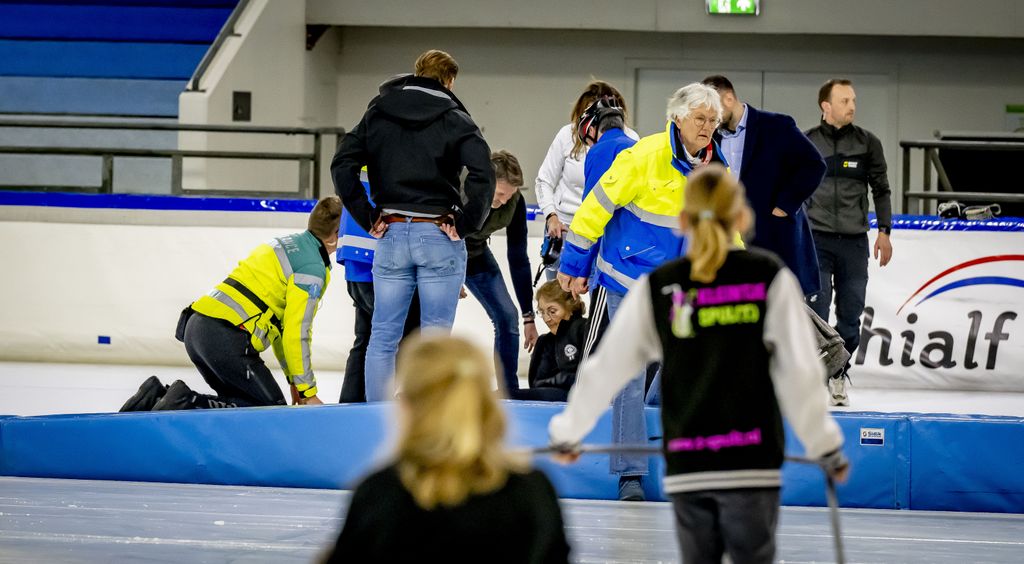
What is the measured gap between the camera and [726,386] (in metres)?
2.70

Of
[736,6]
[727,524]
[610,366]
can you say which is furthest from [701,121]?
[736,6]

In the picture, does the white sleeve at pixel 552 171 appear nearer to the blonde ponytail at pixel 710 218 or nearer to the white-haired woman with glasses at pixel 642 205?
the white-haired woman with glasses at pixel 642 205

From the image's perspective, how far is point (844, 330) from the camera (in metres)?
6.81

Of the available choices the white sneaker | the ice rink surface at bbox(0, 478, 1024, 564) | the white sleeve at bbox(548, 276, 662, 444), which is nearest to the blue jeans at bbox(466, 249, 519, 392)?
the ice rink surface at bbox(0, 478, 1024, 564)

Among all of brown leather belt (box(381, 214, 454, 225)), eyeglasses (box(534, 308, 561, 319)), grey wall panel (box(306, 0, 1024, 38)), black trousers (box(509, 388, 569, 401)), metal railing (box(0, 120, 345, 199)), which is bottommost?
black trousers (box(509, 388, 569, 401))

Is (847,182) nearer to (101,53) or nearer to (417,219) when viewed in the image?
(417,219)

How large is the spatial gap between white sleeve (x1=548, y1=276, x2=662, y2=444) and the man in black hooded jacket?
2.64 metres

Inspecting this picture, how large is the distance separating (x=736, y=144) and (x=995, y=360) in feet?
10.3

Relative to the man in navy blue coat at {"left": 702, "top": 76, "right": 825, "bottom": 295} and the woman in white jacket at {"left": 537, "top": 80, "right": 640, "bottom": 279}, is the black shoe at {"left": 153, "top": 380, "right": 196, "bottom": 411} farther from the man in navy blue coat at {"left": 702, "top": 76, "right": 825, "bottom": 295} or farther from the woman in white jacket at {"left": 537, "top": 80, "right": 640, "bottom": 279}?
the man in navy blue coat at {"left": 702, "top": 76, "right": 825, "bottom": 295}

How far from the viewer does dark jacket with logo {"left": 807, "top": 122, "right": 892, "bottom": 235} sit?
6844 mm

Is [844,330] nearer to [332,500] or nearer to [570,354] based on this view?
[570,354]

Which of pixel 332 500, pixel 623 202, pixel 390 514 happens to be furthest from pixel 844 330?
pixel 390 514

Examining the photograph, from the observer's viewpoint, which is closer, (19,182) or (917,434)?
(917,434)

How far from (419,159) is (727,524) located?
9.83 feet
